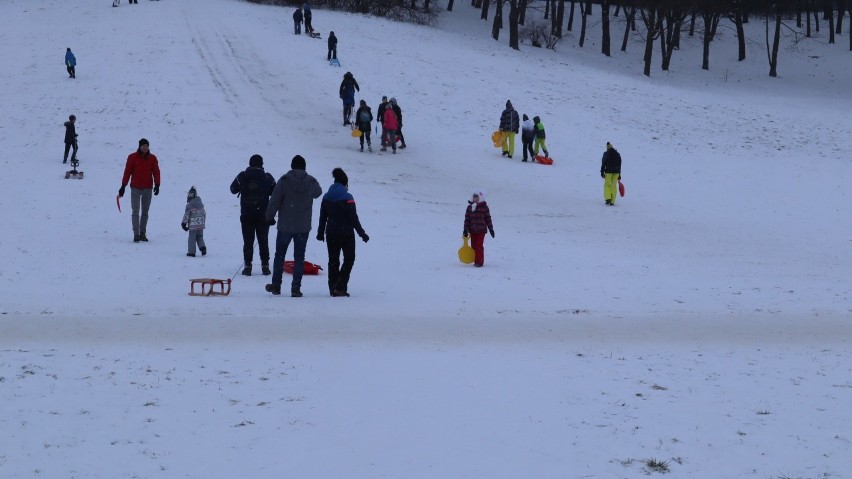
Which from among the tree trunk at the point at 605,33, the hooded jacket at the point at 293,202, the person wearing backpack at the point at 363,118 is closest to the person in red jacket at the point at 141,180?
the hooded jacket at the point at 293,202

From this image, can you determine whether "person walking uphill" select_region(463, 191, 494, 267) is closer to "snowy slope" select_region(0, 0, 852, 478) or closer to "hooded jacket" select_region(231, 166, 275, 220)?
"snowy slope" select_region(0, 0, 852, 478)

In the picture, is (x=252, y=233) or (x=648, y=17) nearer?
(x=252, y=233)

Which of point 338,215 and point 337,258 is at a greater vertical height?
point 338,215

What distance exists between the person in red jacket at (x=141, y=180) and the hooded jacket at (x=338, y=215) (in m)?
4.81

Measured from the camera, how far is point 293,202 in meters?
12.0

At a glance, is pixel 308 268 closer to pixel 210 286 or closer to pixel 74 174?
pixel 210 286

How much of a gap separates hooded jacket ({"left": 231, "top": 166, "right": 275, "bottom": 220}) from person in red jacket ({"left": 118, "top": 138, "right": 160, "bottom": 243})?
3.08 m

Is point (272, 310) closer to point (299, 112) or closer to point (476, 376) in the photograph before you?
point (476, 376)

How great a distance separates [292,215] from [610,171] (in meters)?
13.0

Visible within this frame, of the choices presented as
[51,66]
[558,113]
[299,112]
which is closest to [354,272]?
[299,112]

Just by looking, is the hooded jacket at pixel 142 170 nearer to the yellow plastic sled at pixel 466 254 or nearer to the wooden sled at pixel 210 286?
the wooden sled at pixel 210 286

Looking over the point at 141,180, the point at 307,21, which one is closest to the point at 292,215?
the point at 141,180

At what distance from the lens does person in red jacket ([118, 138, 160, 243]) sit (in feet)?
52.3

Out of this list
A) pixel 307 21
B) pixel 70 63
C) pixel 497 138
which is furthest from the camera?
pixel 307 21
